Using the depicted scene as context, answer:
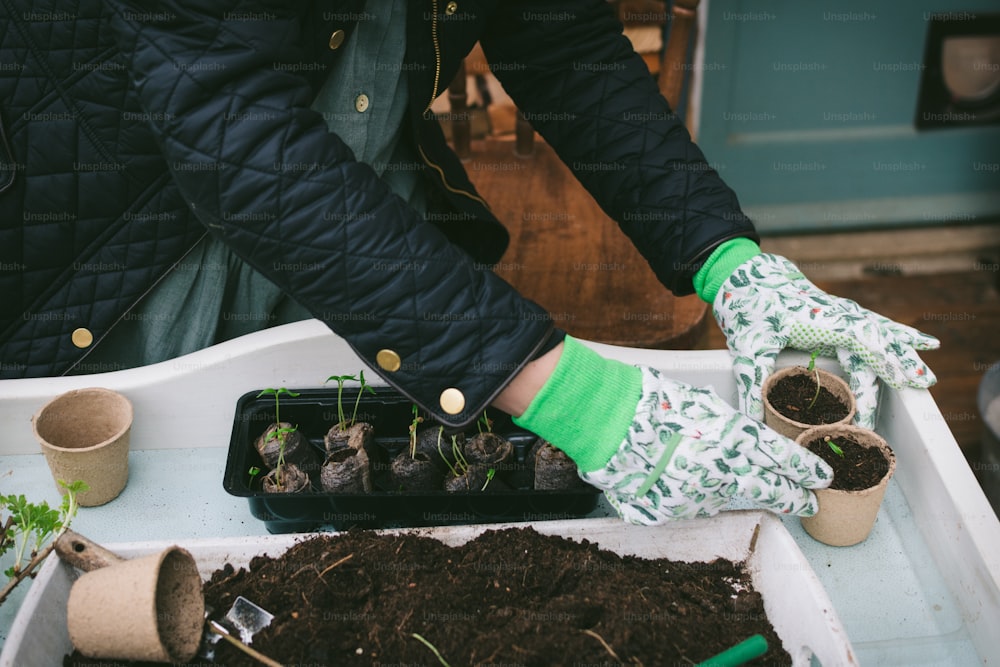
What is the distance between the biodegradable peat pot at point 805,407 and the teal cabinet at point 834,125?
164 cm

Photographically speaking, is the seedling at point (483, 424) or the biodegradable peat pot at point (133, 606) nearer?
the biodegradable peat pot at point (133, 606)

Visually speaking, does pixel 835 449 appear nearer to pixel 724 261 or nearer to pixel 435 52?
pixel 724 261

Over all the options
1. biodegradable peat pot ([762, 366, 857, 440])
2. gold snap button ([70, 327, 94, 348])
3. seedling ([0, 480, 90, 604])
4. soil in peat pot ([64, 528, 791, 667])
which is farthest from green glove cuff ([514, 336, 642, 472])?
gold snap button ([70, 327, 94, 348])

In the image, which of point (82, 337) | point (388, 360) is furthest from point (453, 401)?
point (82, 337)

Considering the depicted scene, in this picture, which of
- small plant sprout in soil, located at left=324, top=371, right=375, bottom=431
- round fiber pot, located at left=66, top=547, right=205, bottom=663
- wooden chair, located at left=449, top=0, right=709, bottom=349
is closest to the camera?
round fiber pot, located at left=66, top=547, right=205, bottom=663

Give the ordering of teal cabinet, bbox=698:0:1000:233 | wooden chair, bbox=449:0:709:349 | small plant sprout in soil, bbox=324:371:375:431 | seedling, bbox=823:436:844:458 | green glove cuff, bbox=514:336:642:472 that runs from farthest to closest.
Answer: teal cabinet, bbox=698:0:1000:233 < wooden chair, bbox=449:0:709:349 < small plant sprout in soil, bbox=324:371:375:431 < seedling, bbox=823:436:844:458 < green glove cuff, bbox=514:336:642:472

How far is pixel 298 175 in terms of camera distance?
2.98ft

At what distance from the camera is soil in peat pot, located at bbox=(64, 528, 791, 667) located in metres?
0.89

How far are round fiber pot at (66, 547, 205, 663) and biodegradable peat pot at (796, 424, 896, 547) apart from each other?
0.69m

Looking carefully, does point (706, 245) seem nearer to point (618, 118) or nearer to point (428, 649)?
point (618, 118)

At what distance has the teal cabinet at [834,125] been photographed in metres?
2.54

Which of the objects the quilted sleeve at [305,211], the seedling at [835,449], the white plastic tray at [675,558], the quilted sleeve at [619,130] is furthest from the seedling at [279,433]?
the seedling at [835,449]

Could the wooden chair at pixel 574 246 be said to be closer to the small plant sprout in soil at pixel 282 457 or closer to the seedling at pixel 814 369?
the seedling at pixel 814 369

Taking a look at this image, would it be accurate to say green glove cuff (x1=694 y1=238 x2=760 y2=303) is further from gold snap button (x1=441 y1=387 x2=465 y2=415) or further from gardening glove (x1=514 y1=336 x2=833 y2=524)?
gold snap button (x1=441 y1=387 x2=465 y2=415)
